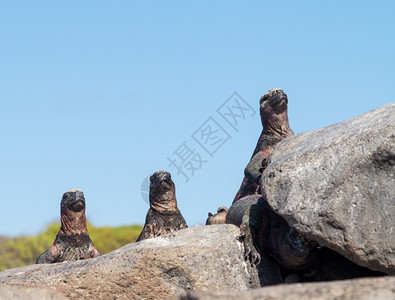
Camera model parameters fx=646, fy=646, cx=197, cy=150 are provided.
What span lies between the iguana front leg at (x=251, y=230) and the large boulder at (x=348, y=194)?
791mm

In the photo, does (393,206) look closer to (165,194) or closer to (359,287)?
(359,287)

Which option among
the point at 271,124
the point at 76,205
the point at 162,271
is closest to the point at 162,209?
the point at 76,205

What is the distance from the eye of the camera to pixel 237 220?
849 centimetres

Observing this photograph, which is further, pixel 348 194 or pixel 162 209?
pixel 162 209

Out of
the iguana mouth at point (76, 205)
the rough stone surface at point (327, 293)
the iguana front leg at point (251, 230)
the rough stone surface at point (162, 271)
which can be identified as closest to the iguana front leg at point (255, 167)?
the iguana front leg at point (251, 230)

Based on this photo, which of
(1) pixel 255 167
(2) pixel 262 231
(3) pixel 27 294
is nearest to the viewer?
(3) pixel 27 294

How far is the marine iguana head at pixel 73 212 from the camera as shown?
1052 centimetres

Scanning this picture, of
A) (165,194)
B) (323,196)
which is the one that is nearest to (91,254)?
(165,194)

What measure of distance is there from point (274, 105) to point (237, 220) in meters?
2.26

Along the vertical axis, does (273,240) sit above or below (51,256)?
below

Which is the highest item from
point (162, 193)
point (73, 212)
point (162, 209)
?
point (73, 212)

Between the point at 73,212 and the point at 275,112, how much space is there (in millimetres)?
3651

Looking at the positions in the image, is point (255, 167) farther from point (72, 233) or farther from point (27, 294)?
point (27, 294)

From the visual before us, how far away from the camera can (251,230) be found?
7676 mm
